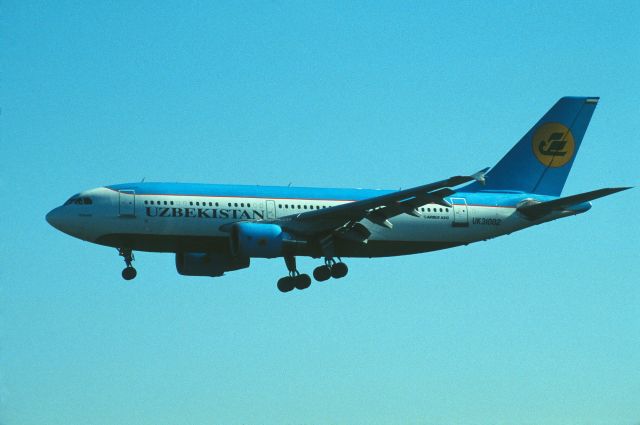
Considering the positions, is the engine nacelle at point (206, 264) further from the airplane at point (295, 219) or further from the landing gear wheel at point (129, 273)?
the landing gear wheel at point (129, 273)

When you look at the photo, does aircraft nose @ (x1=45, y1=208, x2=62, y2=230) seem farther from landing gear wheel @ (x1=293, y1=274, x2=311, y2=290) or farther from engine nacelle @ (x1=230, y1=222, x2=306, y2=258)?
landing gear wheel @ (x1=293, y1=274, x2=311, y2=290)

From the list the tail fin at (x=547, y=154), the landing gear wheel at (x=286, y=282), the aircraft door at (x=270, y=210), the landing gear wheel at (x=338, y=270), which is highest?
the tail fin at (x=547, y=154)

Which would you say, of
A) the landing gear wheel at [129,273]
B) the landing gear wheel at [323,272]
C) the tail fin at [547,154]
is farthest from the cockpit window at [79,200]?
the tail fin at [547,154]

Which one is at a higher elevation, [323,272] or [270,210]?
[270,210]

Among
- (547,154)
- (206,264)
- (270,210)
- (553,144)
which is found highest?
(553,144)

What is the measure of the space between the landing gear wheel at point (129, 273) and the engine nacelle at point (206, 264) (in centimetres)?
328

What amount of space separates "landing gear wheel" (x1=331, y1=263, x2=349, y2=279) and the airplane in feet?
0.16

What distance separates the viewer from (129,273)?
56.8 metres

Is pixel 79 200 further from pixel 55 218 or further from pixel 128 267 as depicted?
pixel 128 267

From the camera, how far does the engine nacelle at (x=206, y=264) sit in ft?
196

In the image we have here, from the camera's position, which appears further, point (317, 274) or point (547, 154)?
point (547, 154)

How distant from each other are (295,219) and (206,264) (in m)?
5.78

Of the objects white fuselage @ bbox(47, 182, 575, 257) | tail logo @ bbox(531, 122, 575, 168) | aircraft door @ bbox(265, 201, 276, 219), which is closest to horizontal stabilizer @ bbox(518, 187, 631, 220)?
tail logo @ bbox(531, 122, 575, 168)

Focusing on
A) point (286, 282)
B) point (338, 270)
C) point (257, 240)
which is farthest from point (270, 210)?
point (338, 270)
